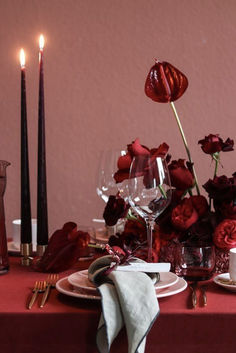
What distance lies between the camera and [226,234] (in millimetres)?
1148

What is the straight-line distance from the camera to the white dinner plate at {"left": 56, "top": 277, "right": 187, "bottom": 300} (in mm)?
914

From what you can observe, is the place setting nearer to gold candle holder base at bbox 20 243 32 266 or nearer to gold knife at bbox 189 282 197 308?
gold knife at bbox 189 282 197 308

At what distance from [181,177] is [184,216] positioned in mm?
88

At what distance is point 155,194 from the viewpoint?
3.49ft

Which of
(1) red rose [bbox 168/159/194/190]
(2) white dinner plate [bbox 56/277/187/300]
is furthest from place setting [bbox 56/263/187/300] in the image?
(1) red rose [bbox 168/159/194/190]

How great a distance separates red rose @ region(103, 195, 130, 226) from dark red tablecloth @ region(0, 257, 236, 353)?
27cm

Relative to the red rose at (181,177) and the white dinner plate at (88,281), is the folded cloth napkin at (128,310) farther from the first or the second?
the red rose at (181,177)

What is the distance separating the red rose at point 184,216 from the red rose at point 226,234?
0.06 m

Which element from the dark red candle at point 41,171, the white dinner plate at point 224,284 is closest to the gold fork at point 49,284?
the dark red candle at point 41,171

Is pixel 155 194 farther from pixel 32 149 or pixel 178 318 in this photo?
pixel 32 149

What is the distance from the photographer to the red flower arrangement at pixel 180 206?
45.3 inches

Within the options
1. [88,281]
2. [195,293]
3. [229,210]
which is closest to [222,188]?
[229,210]

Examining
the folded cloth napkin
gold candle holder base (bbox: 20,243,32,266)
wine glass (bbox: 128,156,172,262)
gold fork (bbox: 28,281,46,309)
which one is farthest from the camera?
gold candle holder base (bbox: 20,243,32,266)

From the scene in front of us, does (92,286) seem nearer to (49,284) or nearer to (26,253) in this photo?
(49,284)
